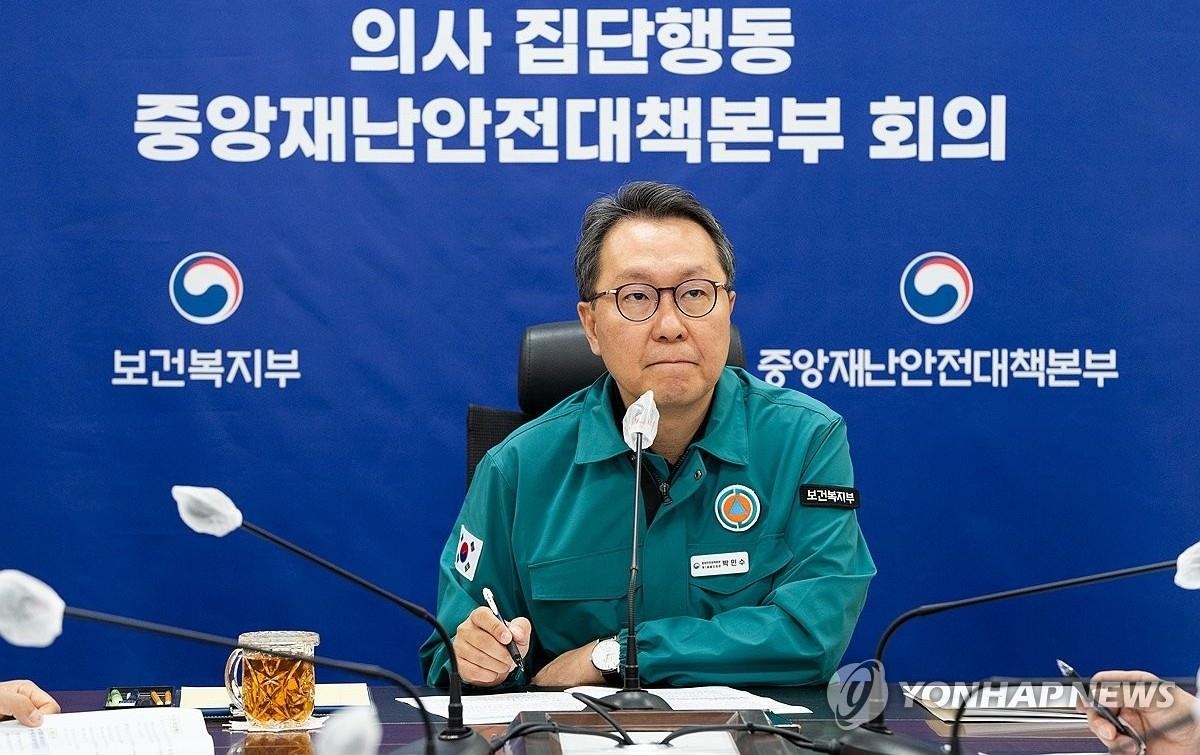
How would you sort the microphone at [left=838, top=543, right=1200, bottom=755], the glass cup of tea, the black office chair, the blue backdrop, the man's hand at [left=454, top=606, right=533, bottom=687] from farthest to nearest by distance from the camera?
the blue backdrop
the black office chair
the man's hand at [left=454, top=606, right=533, bottom=687]
the glass cup of tea
the microphone at [left=838, top=543, right=1200, bottom=755]

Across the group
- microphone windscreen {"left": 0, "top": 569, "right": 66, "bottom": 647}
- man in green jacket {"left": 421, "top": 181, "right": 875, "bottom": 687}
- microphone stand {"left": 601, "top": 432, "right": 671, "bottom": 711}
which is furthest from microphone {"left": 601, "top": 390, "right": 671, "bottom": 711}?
microphone windscreen {"left": 0, "top": 569, "right": 66, "bottom": 647}

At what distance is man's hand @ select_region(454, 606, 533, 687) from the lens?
69.5 inches

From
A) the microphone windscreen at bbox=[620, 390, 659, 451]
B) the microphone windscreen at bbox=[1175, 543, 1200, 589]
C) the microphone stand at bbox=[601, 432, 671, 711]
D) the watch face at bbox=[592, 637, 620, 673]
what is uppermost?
the microphone windscreen at bbox=[620, 390, 659, 451]

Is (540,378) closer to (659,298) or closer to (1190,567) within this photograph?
(659,298)

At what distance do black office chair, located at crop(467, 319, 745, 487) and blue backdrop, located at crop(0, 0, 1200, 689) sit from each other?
667mm

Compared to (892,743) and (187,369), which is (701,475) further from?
(187,369)

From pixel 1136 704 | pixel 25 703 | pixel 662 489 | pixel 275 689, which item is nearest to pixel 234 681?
pixel 275 689

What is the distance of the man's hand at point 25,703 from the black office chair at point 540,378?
92cm

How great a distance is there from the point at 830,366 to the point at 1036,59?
2.73 feet

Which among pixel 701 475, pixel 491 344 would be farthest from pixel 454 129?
pixel 701 475

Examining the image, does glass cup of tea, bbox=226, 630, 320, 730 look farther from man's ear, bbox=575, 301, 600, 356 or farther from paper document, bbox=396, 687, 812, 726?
man's ear, bbox=575, 301, 600, 356

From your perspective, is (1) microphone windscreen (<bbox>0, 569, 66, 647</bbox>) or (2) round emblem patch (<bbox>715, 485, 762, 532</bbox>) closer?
(1) microphone windscreen (<bbox>0, 569, 66, 647</bbox>)

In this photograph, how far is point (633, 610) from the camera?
5.70 ft

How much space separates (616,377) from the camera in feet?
7.20
